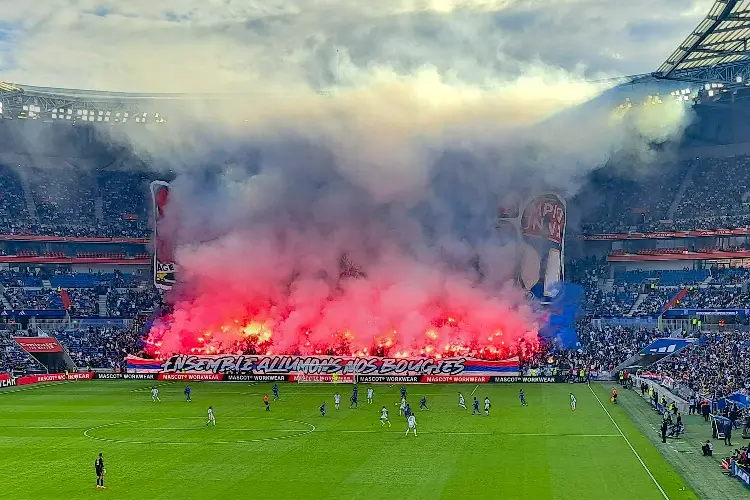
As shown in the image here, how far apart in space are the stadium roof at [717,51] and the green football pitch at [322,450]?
25.0 metres

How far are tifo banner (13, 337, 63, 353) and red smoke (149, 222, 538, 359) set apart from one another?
837 centimetres

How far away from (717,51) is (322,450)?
146ft

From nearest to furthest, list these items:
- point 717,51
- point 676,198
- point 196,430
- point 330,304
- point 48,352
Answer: point 196,430
point 717,51
point 48,352
point 330,304
point 676,198

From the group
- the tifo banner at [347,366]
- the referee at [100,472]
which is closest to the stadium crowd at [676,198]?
the tifo banner at [347,366]

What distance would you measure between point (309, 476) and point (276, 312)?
163 ft

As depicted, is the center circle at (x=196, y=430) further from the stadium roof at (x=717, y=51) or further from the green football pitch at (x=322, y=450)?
the stadium roof at (x=717, y=51)

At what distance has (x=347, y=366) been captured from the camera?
76.1 m

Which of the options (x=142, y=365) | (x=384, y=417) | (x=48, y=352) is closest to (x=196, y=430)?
(x=384, y=417)

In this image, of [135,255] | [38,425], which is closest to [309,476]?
[38,425]

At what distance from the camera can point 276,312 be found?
86.5 metres

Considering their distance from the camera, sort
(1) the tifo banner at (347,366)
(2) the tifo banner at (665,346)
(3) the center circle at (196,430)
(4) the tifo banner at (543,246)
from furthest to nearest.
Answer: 1. (4) the tifo banner at (543,246)
2. (1) the tifo banner at (347,366)
3. (2) the tifo banner at (665,346)
4. (3) the center circle at (196,430)

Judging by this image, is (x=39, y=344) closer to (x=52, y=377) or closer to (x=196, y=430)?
(x=52, y=377)

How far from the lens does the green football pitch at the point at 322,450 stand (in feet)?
115

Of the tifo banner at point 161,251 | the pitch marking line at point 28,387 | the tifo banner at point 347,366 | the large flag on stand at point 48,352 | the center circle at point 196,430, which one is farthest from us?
the tifo banner at point 161,251
